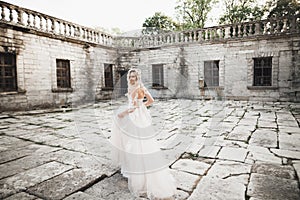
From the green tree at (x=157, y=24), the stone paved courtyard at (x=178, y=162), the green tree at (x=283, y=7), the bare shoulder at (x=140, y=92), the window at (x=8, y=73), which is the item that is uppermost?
the green tree at (x=157, y=24)

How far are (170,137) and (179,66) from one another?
30.3 feet

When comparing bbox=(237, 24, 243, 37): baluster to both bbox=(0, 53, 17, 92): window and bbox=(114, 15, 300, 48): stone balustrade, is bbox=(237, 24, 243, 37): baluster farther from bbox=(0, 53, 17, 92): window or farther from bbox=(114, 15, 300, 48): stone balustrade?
bbox=(0, 53, 17, 92): window

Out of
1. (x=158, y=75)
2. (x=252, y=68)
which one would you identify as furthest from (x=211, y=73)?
(x=158, y=75)

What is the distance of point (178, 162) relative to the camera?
3.17 meters

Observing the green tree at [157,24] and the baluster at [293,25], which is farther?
the green tree at [157,24]

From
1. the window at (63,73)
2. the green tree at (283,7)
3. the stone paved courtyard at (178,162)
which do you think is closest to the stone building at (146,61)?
the window at (63,73)

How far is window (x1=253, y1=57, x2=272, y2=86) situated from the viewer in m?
10.7

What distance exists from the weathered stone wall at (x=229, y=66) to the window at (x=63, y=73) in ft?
17.3

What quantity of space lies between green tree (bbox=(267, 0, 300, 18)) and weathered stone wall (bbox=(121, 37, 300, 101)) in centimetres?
350

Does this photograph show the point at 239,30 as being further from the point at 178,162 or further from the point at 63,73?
the point at 178,162

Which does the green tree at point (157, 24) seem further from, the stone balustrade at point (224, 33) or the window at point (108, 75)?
the window at point (108, 75)

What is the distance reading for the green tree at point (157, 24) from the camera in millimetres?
18234

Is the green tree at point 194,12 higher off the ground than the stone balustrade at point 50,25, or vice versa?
the green tree at point 194,12

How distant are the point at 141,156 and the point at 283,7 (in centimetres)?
1567
